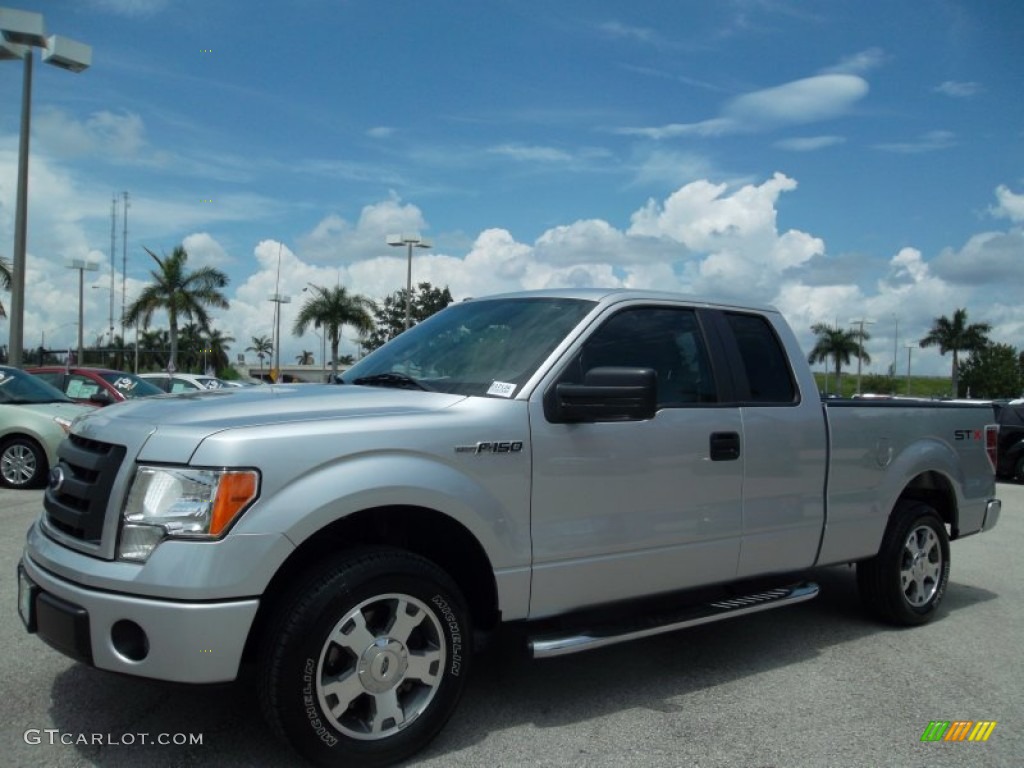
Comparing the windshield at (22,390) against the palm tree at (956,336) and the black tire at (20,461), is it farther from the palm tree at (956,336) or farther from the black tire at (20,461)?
the palm tree at (956,336)

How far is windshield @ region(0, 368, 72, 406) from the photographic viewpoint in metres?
10.8

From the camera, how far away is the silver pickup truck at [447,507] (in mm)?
2920

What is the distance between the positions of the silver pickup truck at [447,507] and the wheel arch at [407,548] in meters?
0.01

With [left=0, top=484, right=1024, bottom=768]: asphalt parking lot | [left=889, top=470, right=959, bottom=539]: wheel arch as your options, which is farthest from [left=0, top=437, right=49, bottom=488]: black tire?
[left=889, top=470, right=959, bottom=539]: wheel arch

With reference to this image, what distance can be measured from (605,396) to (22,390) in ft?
33.0

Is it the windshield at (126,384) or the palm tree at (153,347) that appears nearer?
the windshield at (126,384)

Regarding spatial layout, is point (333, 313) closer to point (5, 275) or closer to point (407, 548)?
point (5, 275)

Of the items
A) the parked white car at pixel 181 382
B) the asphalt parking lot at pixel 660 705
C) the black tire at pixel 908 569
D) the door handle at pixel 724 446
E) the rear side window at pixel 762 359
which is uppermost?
the rear side window at pixel 762 359

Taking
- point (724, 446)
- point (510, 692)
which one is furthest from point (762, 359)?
point (510, 692)

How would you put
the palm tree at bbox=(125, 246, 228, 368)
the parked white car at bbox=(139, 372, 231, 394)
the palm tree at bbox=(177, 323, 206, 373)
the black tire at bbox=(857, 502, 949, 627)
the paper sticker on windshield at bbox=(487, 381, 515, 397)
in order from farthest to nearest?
the palm tree at bbox=(177, 323, 206, 373) → the palm tree at bbox=(125, 246, 228, 368) → the parked white car at bbox=(139, 372, 231, 394) → the black tire at bbox=(857, 502, 949, 627) → the paper sticker on windshield at bbox=(487, 381, 515, 397)

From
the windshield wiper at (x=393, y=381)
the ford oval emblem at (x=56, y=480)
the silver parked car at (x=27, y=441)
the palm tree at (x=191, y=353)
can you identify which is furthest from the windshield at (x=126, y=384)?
the palm tree at (x=191, y=353)

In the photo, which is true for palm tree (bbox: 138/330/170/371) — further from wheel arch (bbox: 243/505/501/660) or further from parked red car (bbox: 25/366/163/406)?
wheel arch (bbox: 243/505/501/660)

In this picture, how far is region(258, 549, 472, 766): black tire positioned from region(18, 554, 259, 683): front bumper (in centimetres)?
14

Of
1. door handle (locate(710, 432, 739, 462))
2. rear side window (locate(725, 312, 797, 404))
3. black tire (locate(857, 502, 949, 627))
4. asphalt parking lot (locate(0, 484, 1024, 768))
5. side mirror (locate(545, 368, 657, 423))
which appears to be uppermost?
rear side window (locate(725, 312, 797, 404))
